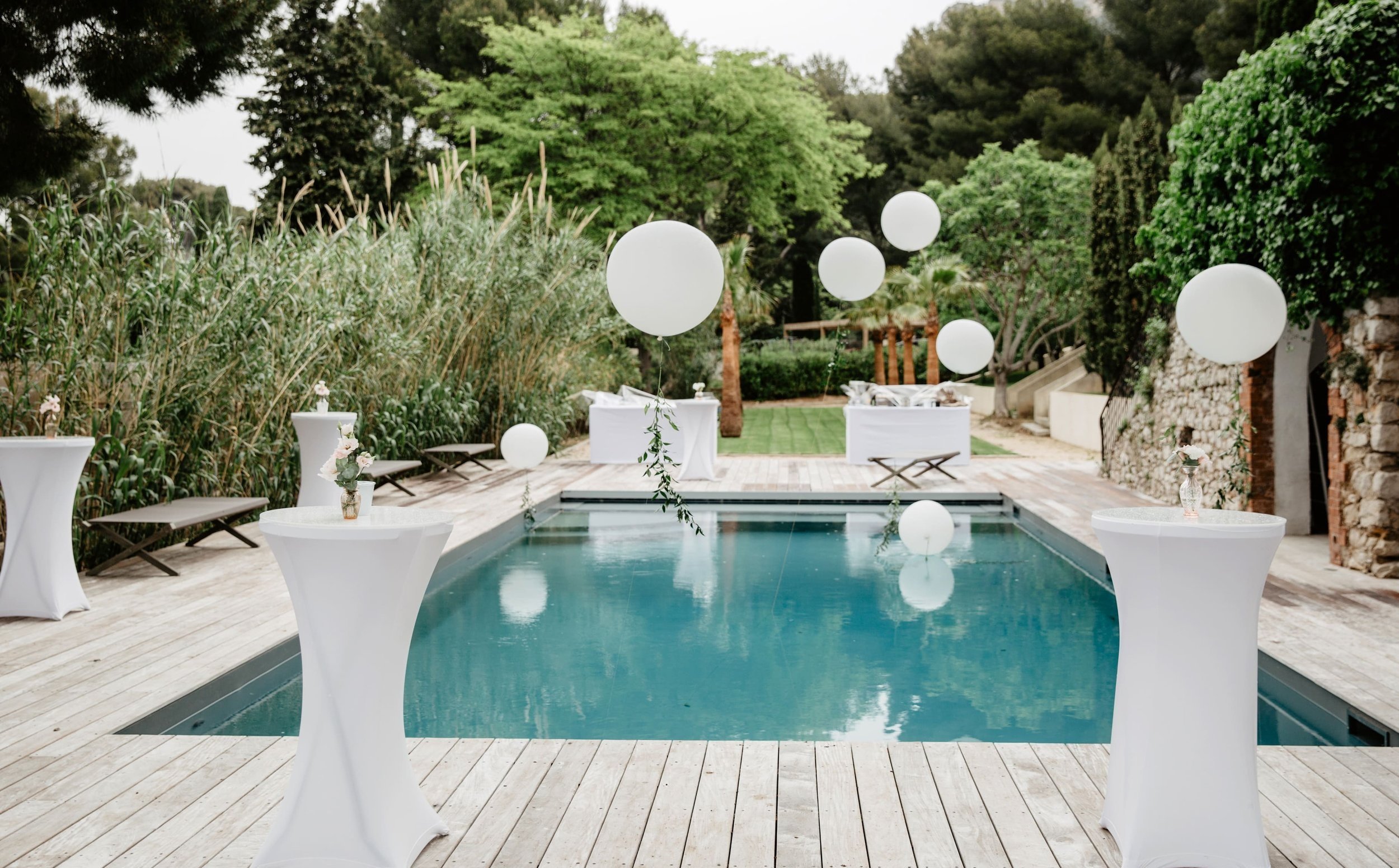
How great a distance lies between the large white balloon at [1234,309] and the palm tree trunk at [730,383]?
11.7m

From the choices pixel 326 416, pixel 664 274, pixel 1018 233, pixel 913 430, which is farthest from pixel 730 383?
pixel 664 274

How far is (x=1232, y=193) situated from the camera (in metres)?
6.62

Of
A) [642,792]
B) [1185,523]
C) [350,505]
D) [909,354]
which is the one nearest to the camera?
[1185,523]

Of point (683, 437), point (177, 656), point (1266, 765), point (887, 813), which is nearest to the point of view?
point (887, 813)

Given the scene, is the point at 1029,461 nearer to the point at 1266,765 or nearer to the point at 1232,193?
the point at 1232,193

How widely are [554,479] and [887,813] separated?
8606 mm

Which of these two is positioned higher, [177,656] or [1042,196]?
[1042,196]

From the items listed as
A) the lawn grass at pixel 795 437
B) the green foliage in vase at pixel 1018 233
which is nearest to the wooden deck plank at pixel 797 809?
the lawn grass at pixel 795 437

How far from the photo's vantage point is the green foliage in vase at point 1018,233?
19.2 metres

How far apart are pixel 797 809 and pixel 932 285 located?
17848 millimetres

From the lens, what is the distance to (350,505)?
238cm

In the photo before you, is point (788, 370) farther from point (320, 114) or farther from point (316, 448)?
point (316, 448)

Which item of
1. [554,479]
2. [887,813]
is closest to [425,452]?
[554,479]

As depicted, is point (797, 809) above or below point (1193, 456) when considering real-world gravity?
below
